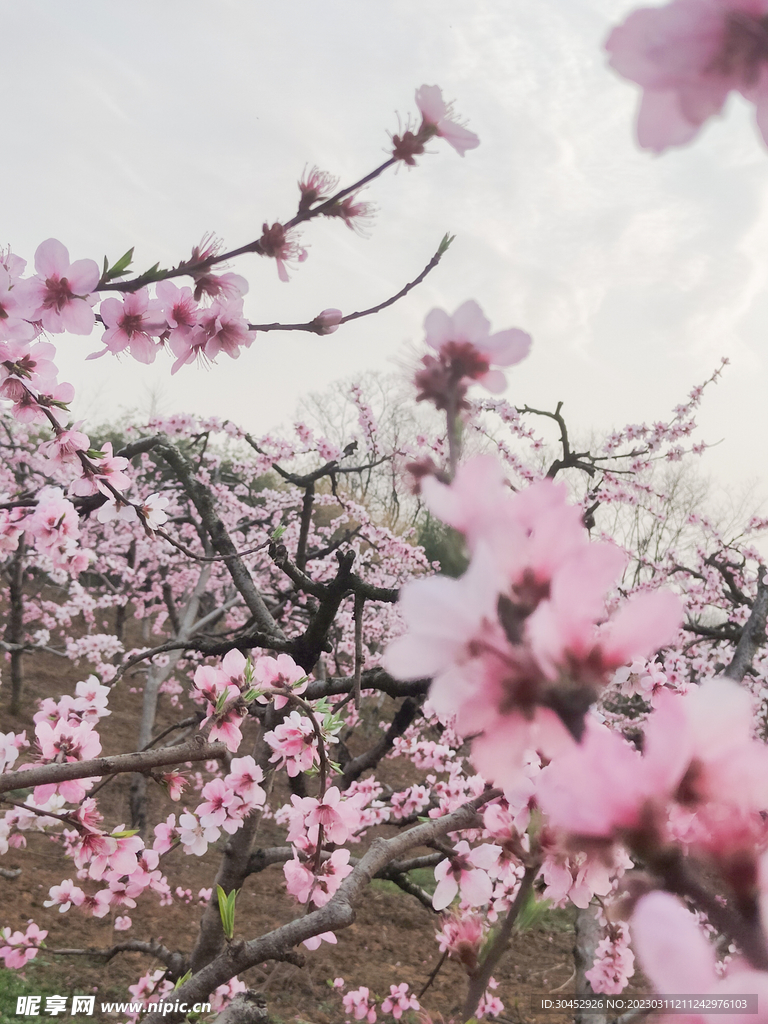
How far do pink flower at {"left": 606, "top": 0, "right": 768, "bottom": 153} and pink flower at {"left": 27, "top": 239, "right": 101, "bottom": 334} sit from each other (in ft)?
5.12

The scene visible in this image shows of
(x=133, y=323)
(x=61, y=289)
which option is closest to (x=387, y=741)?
(x=133, y=323)

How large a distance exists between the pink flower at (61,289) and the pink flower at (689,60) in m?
1.56

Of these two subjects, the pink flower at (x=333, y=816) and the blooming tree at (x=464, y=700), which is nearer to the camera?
the blooming tree at (x=464, y=700)

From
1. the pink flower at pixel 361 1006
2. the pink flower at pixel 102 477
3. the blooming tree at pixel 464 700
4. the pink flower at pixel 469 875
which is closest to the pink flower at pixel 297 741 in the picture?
the blooming tree at pixel 464 700

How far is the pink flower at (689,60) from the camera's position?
0.41m

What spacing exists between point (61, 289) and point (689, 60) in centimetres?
171

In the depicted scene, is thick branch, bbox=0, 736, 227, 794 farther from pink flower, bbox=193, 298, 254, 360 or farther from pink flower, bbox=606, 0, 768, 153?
pink flower, bbox=606, 0, 768, 153

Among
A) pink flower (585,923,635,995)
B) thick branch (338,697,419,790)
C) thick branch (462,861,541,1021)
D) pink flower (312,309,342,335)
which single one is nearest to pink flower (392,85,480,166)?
pink flower (312,309,342,335)

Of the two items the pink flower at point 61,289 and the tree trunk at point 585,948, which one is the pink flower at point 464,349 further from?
Result: the tree trunk at point 585,948

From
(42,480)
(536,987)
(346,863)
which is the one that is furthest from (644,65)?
(42,480)

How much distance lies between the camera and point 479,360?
511mm

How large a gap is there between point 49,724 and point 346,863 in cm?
111

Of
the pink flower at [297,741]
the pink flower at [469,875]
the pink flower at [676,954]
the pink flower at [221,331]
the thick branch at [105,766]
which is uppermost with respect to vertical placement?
the pink flower at [221,331]

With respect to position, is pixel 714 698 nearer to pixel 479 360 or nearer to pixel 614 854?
pixel 614 854
